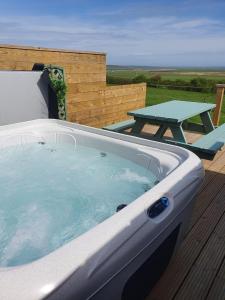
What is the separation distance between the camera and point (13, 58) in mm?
2850

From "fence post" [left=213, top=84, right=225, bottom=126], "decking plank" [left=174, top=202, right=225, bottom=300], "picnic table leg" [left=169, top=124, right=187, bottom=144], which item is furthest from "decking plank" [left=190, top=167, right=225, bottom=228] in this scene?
"fence post" [left=213, top=84, right=225, bottom=126]

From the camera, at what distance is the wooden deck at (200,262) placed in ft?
4.32

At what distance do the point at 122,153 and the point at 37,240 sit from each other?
101cm

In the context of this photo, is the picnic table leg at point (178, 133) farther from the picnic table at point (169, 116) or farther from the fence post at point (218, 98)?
the fence post at point (218, 98)

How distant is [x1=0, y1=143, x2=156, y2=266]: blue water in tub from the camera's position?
1495 mm

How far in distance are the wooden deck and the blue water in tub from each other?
0.47 meters

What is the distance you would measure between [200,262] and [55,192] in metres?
1.15

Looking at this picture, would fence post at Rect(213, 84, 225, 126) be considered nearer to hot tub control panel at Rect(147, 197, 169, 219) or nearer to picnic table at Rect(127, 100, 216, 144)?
picnic table at Rect(127, 100, 216, 144)

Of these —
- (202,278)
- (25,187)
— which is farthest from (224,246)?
(25,187)

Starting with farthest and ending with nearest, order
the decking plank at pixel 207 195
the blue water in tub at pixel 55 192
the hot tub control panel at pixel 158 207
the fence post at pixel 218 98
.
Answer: the fence post at pixel 218 98
the decking plank at pixel 207 195
the blue water in tub at pixel 55 192
the hot tub control panel at pixel 158 207

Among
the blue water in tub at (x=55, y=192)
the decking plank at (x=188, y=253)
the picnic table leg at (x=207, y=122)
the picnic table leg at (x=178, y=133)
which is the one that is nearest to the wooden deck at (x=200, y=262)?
the decking plank at (x=188, y=253)

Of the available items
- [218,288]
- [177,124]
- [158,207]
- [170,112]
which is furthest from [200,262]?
[170,112]

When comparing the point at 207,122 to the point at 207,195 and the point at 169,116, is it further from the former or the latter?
the point at 207,195

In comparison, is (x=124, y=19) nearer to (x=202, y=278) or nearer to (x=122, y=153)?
(x=122, y=153)
